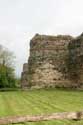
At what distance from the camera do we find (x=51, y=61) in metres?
50.3

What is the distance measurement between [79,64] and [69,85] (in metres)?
3.15

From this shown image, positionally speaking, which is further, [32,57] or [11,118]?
[32,57]

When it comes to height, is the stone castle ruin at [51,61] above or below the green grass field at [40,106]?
above

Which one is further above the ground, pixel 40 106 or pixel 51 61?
pixel 51 61

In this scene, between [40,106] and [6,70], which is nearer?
[40,106]

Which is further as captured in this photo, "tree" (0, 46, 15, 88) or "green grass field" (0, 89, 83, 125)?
"tree" (0, 46, 15, 88)

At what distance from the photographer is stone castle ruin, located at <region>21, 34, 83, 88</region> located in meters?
49.7

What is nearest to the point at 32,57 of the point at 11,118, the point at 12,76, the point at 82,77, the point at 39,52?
the point at 39,52

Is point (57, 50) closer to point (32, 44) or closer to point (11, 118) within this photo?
point (32, 44)

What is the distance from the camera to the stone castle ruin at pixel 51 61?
163 ft

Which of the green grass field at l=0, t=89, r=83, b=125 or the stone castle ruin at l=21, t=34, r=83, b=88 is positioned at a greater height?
the stone castle ruin at l=21, t=34, r=83, b=88

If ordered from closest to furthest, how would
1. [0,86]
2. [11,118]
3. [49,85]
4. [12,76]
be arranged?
[11,118] → [49,85] → [0,86] → [12,76]

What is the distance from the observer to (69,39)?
167 ft

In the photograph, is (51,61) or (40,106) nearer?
(40,106)
